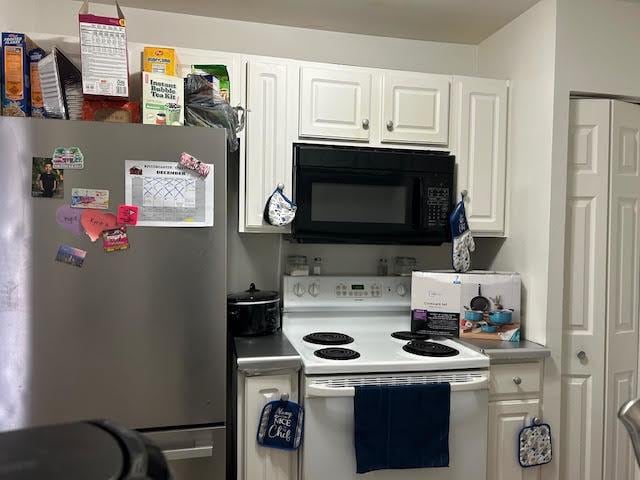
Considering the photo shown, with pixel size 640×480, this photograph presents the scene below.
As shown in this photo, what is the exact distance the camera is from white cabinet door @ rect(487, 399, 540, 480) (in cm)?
197

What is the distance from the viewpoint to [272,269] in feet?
8.00

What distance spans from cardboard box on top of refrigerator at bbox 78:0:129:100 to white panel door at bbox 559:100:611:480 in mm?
1803

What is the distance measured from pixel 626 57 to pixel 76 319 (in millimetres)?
2401

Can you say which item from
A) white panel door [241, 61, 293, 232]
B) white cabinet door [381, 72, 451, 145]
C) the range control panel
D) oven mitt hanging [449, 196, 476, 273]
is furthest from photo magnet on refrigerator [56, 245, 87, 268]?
oven mitt hanging [449, 196, 476, 273]

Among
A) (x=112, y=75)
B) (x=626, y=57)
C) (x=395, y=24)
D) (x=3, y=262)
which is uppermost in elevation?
(x=395, y=24)

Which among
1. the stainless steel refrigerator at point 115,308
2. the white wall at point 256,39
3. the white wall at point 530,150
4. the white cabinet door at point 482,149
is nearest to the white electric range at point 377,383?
the stainless steel refrigerator at point 115,308

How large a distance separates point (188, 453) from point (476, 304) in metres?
1.33

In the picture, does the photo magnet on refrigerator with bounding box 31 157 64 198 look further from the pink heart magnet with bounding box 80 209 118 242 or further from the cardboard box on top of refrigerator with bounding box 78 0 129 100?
the cardboard box on top of refrigerator with bounding box 78 0 129 100

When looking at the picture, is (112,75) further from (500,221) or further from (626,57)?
(626,57)

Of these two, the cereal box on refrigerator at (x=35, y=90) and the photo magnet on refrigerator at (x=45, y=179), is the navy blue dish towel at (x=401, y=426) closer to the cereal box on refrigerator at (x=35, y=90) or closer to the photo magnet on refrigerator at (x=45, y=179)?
the photo magnet on refrigerator at (x=45, y=179)

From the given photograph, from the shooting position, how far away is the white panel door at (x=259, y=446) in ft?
5.81

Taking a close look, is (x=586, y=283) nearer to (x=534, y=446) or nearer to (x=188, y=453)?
(x=534, y=446)

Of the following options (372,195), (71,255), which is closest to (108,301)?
(71,255)

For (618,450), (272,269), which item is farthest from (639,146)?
(272,269)
